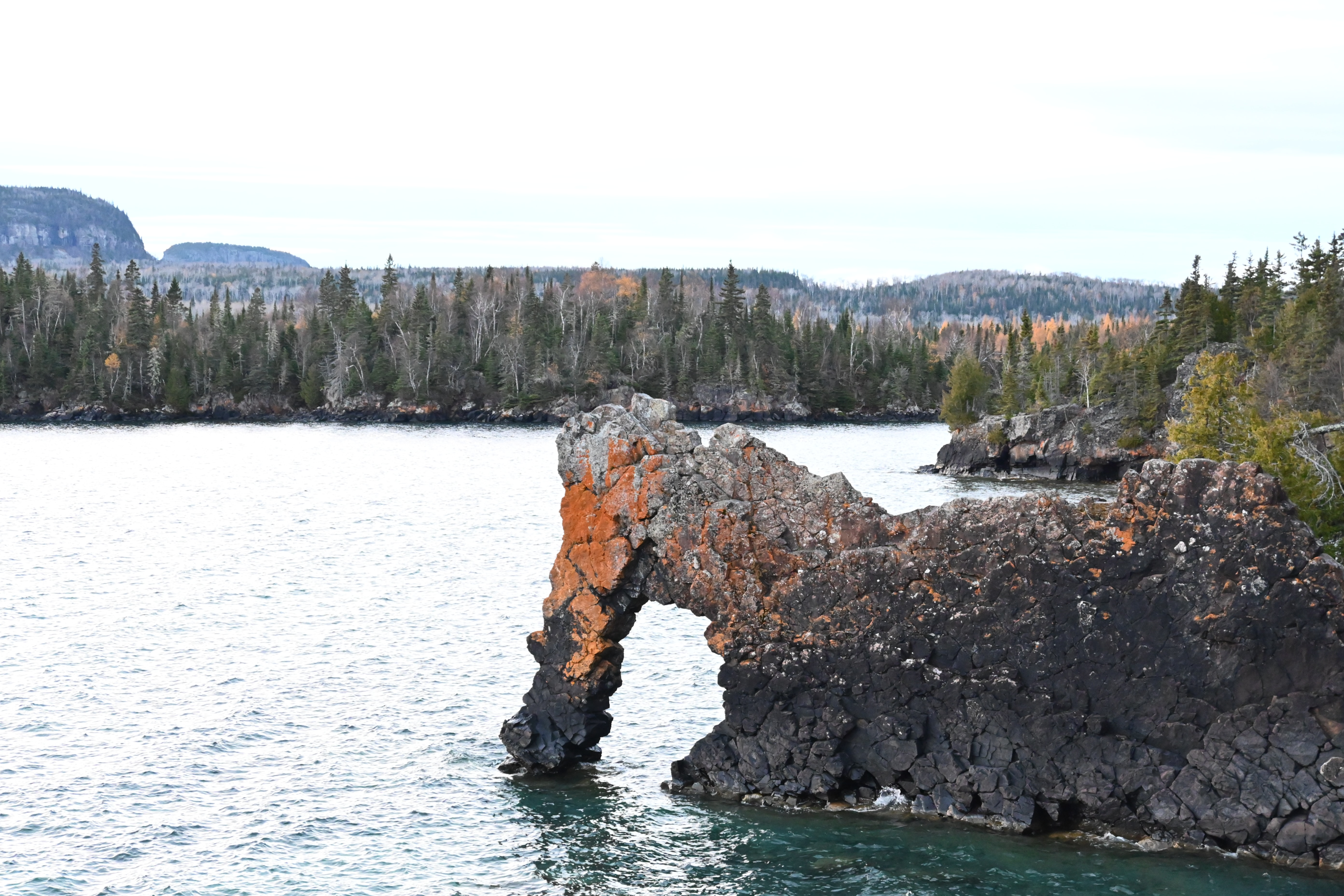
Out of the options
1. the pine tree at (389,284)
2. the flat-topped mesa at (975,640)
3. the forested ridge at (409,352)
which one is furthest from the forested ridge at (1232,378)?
the pine tree at (389,284)

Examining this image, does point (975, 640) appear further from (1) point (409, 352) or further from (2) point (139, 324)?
(2) point (139, 324)

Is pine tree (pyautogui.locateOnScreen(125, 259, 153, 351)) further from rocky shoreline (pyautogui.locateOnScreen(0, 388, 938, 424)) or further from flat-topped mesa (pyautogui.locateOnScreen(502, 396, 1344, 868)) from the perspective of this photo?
flat-topped mesa (pyautogui.locateOnScreen(502, 396, 1344, 868))

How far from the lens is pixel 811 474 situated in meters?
24.4

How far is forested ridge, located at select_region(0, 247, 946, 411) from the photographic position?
159375mm

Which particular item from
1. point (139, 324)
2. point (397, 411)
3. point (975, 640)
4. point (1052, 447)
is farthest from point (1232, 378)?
point (139, 324)

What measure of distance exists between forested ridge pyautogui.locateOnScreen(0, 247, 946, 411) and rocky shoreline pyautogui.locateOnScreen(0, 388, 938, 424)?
0.98 metres

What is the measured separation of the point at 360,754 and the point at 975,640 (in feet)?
47.5

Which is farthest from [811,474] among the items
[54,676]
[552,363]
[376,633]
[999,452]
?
[552,363]

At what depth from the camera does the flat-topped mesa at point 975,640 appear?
2005 cm

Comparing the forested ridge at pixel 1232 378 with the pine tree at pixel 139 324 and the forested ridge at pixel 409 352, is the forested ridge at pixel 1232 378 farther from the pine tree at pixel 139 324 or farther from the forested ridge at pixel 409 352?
the pine tree at pixel 139 324

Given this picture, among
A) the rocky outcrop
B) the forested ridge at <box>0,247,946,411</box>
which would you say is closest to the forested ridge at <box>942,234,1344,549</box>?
the rocky outcrop

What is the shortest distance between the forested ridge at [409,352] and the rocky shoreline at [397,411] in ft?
3.22

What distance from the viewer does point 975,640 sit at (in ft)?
72.2

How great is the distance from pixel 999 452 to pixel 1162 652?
3173 inches
